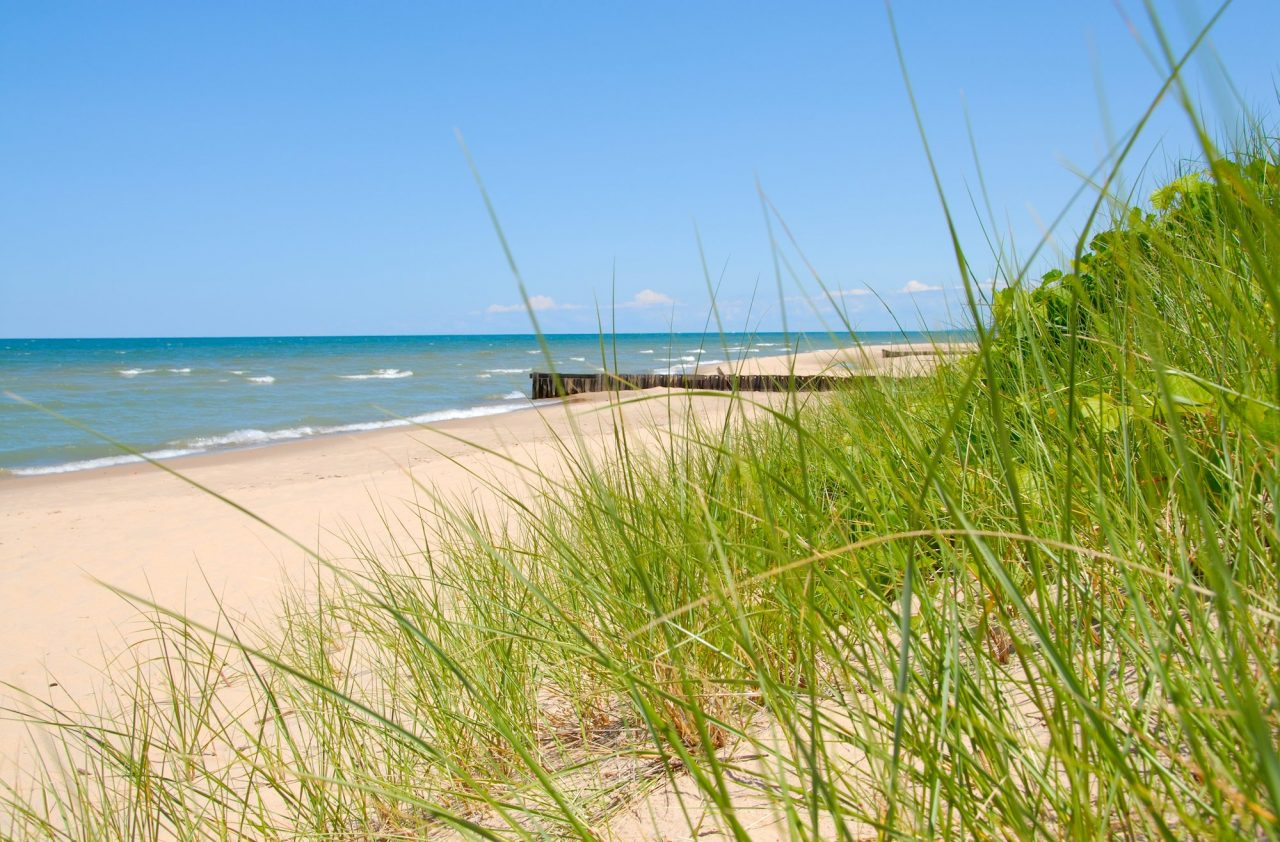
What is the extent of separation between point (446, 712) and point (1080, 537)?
1.01m

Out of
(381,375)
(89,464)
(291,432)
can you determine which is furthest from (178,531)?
(381,375)

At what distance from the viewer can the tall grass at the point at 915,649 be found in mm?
702

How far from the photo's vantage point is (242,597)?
15.2ft

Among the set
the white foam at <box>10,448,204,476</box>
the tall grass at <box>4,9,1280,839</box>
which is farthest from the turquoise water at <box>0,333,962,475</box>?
the tall grass at <box>4,9,1280,839</box>

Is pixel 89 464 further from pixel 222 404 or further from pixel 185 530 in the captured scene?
pixel 222 404

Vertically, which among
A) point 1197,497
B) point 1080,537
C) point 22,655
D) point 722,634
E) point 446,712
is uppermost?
point 1197,497

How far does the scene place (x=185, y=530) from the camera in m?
6.41

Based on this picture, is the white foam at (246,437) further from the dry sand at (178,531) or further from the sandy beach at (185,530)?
the dry sand at (178,531)

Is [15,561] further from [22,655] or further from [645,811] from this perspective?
[645,811]

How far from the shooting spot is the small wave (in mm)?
26547

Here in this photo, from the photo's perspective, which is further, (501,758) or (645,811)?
(501,758)

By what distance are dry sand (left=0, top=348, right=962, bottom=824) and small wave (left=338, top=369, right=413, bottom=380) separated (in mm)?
16220

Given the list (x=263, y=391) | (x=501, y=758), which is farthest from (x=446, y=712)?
(x=263, y=391)

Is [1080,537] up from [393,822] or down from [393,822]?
up
